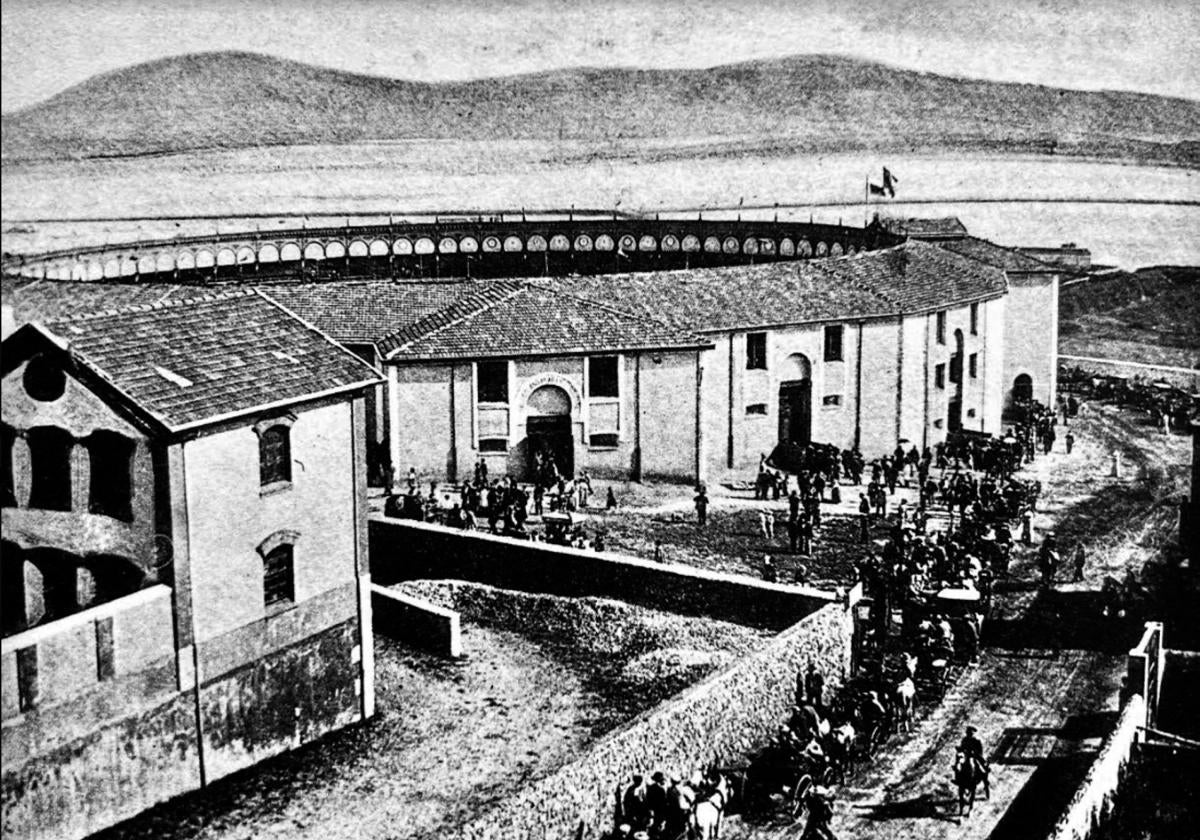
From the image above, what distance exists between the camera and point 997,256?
6562 cm

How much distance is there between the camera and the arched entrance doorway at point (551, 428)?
47938 mm

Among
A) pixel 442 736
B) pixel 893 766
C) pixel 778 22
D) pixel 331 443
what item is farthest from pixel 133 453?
pixel 778 22

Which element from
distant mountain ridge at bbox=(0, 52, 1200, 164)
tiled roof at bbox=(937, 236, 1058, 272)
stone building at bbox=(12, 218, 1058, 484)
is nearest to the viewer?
stone building at bbox=(12, 218, 1058, 484)

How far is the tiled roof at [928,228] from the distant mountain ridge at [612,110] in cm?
678

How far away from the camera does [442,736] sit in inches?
1099

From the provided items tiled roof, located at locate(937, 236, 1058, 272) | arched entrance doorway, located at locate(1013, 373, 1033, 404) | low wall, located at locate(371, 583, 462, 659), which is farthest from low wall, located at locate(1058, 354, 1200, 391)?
low wall, located at locate(371, 583, 462, 659)

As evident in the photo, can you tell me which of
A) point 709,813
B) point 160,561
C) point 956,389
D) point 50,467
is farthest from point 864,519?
point 50,467

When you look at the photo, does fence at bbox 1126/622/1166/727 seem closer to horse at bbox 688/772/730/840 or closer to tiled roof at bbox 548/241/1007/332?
horse at bbox 688/772/730/840

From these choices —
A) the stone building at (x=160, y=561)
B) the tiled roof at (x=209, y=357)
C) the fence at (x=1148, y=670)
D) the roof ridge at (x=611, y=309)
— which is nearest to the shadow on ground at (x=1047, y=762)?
the fence at (x=1148, y=670)

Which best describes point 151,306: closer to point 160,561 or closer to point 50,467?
point 50,467

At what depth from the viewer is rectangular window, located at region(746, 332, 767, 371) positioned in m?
51.6

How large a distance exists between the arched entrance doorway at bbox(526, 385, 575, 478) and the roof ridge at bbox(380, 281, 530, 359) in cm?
363

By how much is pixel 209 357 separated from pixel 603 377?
2286 centimetres

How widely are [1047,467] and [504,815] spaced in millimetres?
38413
